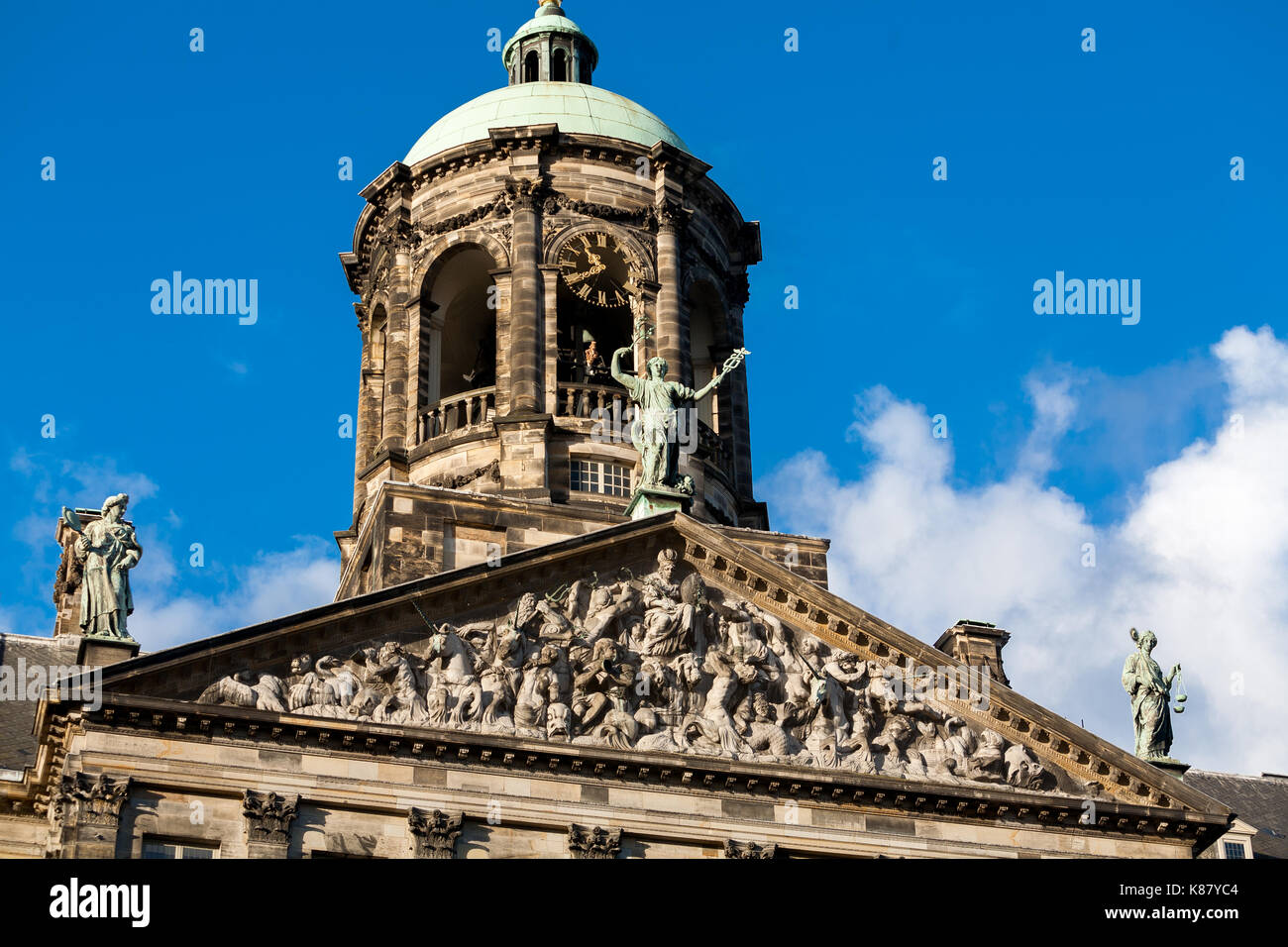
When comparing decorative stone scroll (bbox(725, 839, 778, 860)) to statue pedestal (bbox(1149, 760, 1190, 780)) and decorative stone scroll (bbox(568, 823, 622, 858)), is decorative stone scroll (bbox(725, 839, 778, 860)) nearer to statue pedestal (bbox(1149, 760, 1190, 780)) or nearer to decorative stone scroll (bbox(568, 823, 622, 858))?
decorative stone scroll (bbox(568, 823, 622, 858))

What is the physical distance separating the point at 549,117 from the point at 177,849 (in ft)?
58.2

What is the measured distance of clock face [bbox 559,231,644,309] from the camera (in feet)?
139

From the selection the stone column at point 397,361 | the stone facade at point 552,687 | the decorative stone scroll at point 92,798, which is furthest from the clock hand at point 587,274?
the decorative stone scroll at point 92,798

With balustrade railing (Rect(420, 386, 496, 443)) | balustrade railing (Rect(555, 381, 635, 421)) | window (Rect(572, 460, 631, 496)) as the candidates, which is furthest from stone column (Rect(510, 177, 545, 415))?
window (Rect(572, 460, 631, 496))

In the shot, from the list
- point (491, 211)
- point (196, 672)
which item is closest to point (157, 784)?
point (196, 672)

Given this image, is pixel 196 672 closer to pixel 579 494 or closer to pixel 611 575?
pixel 611 575

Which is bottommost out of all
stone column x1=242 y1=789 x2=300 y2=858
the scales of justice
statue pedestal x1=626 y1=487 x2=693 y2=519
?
stone column x1=242 y1=789 x2=300 y2=858

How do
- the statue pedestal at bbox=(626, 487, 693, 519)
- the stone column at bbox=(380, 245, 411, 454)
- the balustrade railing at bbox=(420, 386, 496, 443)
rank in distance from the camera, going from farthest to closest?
the stone column at bbox=(380, 245, 411, 454)
the balustrade railing at bbox=(420, 386, 496, 443)
the statue pedestal at bbox=(626, 487, 693, 519)

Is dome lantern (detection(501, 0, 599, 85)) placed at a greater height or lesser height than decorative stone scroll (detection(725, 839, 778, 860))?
greater

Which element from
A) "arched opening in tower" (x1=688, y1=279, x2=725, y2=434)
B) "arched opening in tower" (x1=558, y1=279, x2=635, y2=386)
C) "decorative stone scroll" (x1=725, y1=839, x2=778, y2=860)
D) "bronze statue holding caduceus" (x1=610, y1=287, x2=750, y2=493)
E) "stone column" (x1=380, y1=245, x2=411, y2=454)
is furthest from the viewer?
"arched opening in tower" (x1=688, y1=279, x2=725, y2=434)

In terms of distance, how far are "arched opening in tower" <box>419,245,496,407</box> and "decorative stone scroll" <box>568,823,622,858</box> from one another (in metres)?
11.8

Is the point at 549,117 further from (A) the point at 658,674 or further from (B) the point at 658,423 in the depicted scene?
(A) the point at 658,674

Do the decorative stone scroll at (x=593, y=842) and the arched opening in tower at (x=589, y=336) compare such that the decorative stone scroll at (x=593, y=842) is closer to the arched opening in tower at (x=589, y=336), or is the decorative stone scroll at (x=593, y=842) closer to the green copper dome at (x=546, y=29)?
the arched opening in tower at (x=589, y=336)

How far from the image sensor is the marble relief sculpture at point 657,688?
107 ft
